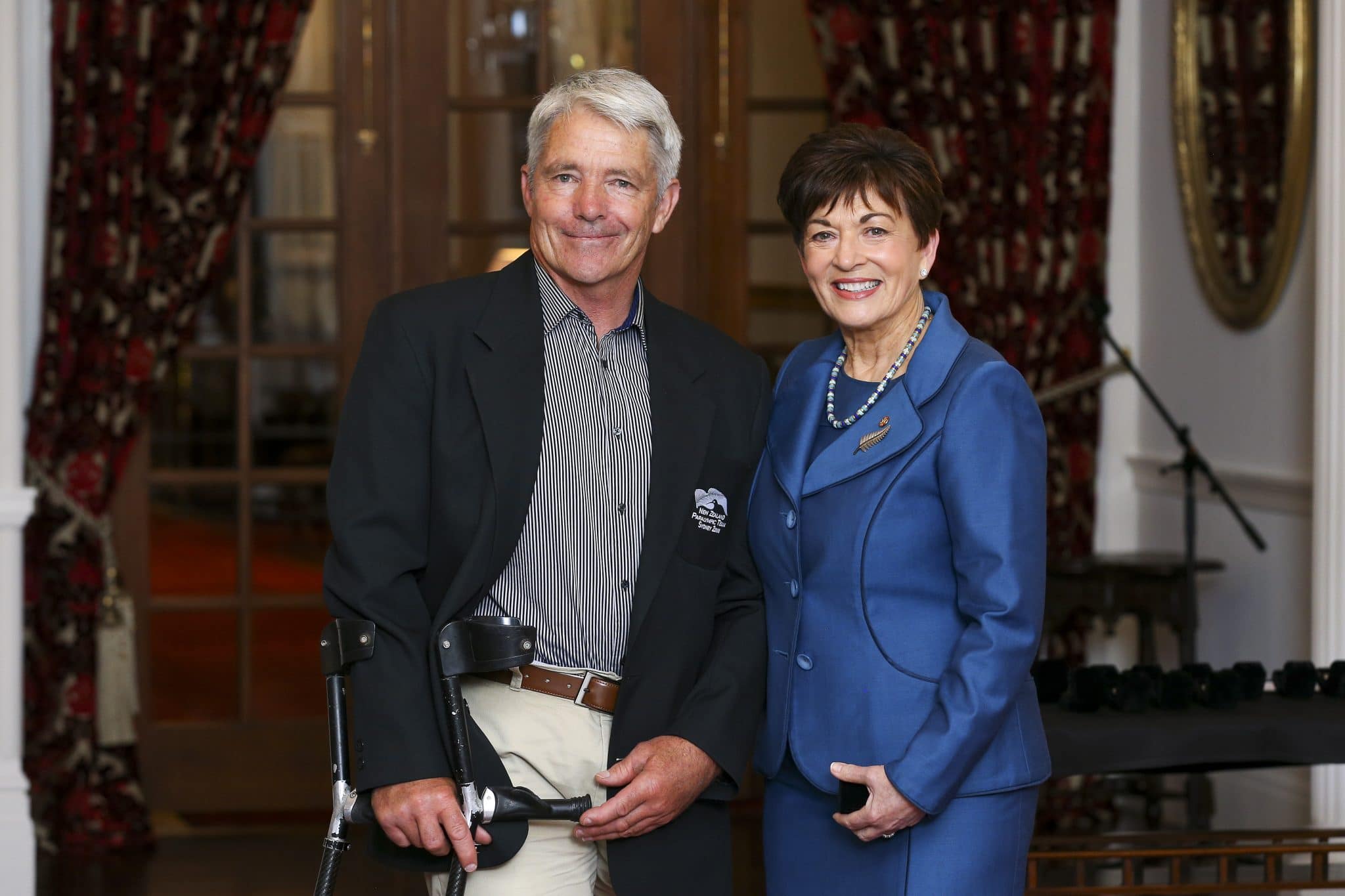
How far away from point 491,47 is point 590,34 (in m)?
0.34

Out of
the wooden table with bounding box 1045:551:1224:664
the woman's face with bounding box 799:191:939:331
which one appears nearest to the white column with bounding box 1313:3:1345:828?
the wooden table with bounding box 1045:551:1224:664

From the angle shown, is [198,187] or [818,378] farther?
[198,187]

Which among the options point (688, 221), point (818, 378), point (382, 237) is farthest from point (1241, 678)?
point (382, 237)

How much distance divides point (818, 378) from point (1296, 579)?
2761 mm

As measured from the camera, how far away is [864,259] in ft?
6.95

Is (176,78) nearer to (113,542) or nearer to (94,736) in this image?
(113,542)

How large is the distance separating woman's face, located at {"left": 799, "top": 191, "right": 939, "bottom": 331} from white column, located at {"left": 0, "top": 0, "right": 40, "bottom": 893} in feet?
9.18

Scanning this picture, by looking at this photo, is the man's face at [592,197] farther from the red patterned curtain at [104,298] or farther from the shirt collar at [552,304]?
the red patterned curtain at [104,298]

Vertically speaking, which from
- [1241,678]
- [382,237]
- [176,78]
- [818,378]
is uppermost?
[176,78]

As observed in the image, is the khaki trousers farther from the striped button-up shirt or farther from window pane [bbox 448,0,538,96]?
window pane [bbox 448,0,538,96]

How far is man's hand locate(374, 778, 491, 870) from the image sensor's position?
2.00 m

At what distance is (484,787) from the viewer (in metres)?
2.05

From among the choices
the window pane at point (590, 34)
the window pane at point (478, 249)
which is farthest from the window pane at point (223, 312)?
the window pane at point (590, 34)

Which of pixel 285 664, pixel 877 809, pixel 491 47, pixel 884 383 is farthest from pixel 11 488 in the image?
pixel 877 809
